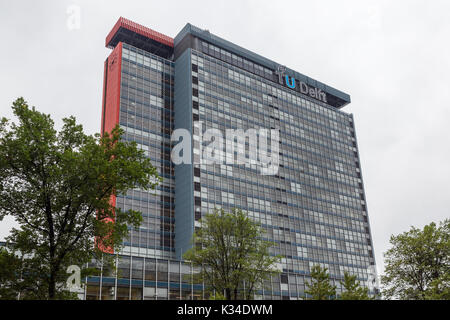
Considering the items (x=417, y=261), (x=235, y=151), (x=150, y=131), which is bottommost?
(x=417, y=261)

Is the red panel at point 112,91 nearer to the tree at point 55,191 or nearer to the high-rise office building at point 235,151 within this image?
the high-rise office building at point 235,151

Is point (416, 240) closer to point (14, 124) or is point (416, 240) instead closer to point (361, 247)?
point (14, 124)

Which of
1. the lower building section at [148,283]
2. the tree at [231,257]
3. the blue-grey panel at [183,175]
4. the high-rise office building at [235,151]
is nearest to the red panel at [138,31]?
the high-rise office building at [235,151]

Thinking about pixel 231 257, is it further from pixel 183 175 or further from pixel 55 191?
pixel 183 175

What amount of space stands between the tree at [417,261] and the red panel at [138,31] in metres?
89.8

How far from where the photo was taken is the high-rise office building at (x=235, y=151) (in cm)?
10506

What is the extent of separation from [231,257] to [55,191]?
28.0 metres

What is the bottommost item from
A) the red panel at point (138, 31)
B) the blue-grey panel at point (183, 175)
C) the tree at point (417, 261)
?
the tree at point (417, 261)

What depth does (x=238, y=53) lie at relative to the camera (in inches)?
5226

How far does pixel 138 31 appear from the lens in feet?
392

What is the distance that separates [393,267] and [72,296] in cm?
3776

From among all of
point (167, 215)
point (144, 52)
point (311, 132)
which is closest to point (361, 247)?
point (311, 132)

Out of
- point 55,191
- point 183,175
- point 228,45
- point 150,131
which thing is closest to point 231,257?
point 55,191

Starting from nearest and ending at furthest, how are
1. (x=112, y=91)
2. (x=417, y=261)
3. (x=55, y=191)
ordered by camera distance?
(x=55, y=191) → (x=417, y=261) → (x=112, y=91)
